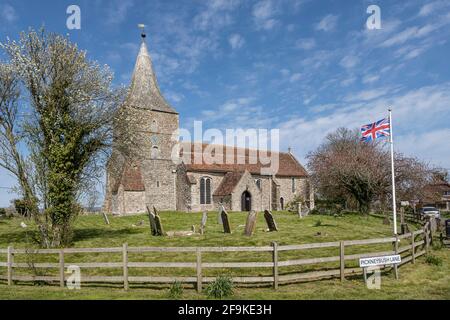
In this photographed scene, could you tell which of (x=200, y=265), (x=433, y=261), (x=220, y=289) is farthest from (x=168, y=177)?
(x=220, y=289)

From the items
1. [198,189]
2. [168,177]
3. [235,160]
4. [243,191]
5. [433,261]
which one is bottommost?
[433,261]

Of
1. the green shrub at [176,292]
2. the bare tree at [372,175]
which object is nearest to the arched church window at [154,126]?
the bare tree at [372,175]

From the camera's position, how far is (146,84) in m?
39.9

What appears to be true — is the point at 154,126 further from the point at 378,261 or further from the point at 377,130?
the point at 378,261

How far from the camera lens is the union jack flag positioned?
57.6 ft

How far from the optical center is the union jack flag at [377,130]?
Result: 17.6 meters

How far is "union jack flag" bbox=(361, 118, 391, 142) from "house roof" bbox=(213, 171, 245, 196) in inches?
832

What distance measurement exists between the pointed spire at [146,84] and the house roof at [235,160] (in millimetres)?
5567

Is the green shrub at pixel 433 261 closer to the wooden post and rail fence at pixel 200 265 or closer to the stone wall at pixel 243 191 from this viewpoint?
the wooden post and rail fence at pixel 200 265

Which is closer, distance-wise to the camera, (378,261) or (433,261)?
(378,261)

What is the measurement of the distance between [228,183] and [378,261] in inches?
1185

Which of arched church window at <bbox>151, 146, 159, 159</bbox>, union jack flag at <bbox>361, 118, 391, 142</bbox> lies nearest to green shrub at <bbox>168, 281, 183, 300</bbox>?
union jack flag at <bbox>361, 118, 391, 142</bbox>
